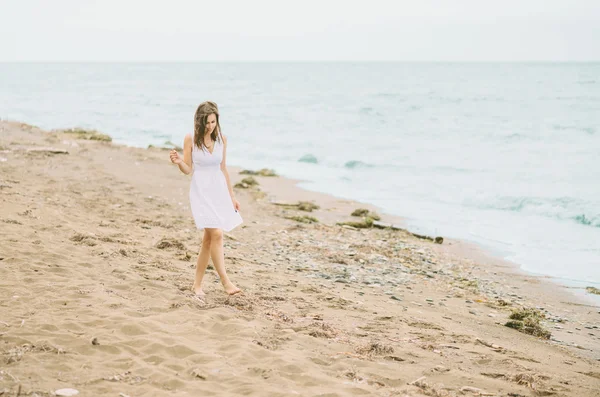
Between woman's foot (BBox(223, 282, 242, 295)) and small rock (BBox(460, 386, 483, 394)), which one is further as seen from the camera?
woman's foot (BBox(223, 282, 242, 295))

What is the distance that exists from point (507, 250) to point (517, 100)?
42330 millimetres

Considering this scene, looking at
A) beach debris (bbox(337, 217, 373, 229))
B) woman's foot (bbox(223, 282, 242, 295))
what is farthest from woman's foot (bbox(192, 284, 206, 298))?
beach debris (bbox(337, 217, 373, 229))

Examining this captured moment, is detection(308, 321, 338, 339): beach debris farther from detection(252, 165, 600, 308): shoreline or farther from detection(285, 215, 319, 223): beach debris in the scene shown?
detection(285, 215, 319, 223): beach debris

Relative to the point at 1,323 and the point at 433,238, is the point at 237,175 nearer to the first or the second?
the point at 433,238

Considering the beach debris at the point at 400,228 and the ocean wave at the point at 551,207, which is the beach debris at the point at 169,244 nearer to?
the beach debris at the point at 400,228

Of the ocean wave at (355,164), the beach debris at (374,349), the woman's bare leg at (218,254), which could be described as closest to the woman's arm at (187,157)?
the woman's bare leg at (218,254)

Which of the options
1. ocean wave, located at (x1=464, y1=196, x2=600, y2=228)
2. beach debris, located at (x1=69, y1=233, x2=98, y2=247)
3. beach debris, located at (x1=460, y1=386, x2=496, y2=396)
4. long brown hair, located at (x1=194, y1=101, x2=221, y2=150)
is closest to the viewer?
beach debris, located at (x1=460, y1=386, x2=496, y2=396)

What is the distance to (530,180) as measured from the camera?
19469mm

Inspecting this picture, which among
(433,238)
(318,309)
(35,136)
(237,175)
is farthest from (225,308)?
(35,136)

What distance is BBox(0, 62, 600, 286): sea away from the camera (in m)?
13.1

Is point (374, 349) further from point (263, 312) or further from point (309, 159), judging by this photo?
point (309, 159)

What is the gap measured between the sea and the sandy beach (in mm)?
2519

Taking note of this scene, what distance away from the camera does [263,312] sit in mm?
5840

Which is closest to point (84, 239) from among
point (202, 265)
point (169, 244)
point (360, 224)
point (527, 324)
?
point (169, 244)
